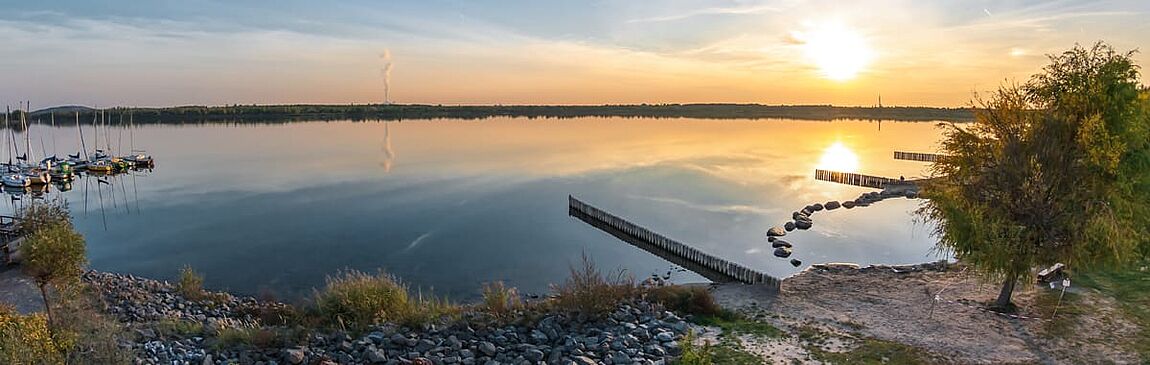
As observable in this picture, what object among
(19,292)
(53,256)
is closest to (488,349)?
(53,256)

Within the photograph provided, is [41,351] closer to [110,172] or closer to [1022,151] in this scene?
[1022,151]

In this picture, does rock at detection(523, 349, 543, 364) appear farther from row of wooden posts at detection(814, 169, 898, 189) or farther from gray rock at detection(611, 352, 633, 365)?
row of wooden posts at detection(814, 169, 898, 189)

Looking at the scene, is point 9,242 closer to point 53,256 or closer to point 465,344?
point 53,256

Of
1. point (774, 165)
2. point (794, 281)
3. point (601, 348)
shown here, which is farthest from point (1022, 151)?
point (774, 165)

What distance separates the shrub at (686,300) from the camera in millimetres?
15688

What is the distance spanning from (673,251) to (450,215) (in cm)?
1405

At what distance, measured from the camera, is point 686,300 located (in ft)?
52.5

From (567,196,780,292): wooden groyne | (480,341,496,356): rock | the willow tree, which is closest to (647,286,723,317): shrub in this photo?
(567,196,780,292): wooden groyne

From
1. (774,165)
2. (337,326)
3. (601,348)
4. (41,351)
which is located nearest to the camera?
(41,351)

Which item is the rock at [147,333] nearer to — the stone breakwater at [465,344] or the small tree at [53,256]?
the stone breakwater at [465,344]

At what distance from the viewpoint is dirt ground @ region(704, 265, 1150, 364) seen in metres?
12.9

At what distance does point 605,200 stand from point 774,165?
29.8 meters

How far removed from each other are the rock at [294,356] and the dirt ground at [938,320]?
29.8ft

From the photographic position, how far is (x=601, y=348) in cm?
1277
